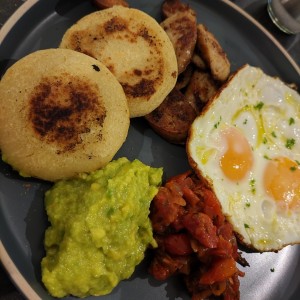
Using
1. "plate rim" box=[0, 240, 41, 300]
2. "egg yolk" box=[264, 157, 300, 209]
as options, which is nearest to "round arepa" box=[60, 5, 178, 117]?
"egg yolk" box=[264, 157, 300, 209]

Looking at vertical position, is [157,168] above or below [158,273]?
above

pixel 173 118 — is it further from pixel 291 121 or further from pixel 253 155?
pixel 291 121

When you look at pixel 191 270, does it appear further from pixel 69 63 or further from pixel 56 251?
pixel 69 63

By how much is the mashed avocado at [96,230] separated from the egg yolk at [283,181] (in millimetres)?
958

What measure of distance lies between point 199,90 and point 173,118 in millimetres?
300

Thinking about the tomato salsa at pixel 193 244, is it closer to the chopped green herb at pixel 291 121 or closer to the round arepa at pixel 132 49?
the round arepa at pixel 132 49

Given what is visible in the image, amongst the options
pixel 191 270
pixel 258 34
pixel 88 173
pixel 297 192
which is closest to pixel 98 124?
pixel 88 173

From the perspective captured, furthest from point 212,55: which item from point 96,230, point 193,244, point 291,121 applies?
point 96,230

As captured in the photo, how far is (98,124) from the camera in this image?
203 cm

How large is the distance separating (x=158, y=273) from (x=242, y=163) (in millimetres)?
934

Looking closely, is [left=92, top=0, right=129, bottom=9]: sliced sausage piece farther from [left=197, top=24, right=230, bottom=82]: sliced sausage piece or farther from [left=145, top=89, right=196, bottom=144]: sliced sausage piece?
[left=145, top=89, right=196, bottom=144]: sliced sausage piece

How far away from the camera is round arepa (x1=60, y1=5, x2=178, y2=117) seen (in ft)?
7.48

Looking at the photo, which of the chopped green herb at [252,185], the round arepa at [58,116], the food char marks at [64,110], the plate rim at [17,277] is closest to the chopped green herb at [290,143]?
the chopped green herb at [252,185]

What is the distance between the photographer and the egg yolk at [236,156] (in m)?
2.55
